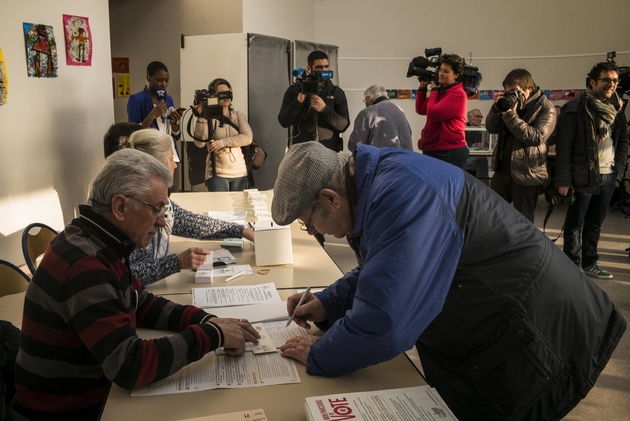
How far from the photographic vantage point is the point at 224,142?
4.42 meters

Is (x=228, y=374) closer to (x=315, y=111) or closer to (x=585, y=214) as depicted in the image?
(x=315, y=111)

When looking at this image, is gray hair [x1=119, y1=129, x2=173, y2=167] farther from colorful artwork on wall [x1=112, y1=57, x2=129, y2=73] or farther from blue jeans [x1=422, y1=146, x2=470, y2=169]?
colorful artwork on wall [x1=112, y1=57, x2=129, y2=73]

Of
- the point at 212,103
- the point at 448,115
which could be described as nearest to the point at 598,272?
the point at 448,115

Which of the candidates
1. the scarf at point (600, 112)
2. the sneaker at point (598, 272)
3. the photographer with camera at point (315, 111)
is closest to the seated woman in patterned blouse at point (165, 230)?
the photographer with camera at point (315, 111)

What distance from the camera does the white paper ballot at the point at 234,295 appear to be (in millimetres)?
1961

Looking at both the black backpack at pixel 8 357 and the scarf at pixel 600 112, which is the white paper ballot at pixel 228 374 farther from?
the scarf at pixel 600 112

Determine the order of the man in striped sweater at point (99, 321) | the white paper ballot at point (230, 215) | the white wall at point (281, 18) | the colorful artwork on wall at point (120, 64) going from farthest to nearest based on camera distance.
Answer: the colorful artwork on wall at point (120, 64) < the white wall at point (281, 18) < the white paper ballot at point (230, 215) < the man in striped sweater at point (99, 321)

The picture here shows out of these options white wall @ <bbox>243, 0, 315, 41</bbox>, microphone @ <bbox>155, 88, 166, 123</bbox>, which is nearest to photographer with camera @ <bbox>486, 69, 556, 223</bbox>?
microphone @ <bbox>155, 88, 166, 123</bbox>

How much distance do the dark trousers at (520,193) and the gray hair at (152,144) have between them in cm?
283

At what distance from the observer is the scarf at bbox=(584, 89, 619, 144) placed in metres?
4.18

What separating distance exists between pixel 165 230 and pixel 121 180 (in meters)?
0.91

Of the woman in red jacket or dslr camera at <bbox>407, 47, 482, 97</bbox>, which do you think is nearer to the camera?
the woman in red jacket

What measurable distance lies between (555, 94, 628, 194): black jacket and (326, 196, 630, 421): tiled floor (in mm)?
866

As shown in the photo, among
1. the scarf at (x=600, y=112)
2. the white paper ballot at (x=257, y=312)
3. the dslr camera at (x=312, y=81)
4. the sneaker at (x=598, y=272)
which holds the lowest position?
the sneaker at (x=598, y=272)
